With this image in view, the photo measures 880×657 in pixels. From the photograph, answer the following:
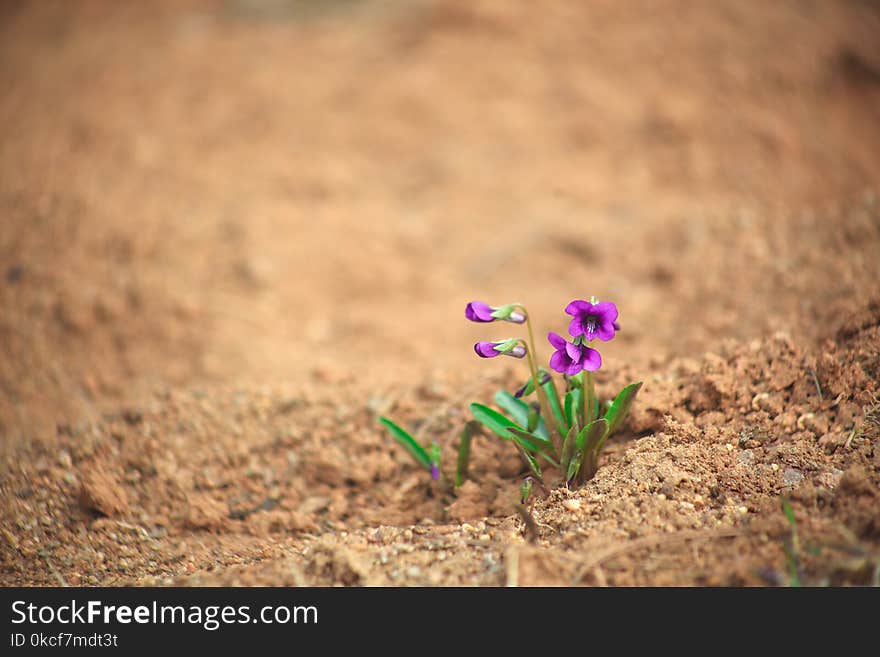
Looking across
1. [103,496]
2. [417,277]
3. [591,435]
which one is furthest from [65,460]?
[417,277]

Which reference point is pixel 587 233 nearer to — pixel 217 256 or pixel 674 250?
pixel 674 250

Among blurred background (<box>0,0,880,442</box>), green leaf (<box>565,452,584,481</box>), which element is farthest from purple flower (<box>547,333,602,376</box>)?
blurred background (<box>0,0,880,442</box>)

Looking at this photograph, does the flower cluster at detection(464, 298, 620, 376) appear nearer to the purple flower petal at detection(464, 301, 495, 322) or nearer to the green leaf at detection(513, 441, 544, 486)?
the purple flower petal at detection(464, 301, 495, 322)

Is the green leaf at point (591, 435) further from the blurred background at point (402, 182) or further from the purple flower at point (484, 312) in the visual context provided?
the blurred background at point (402, 182)

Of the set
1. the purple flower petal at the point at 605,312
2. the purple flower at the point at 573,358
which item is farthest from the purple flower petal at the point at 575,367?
the purple flower petal at the point at 605,312

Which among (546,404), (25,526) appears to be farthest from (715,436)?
(25,526)

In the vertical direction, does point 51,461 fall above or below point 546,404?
above

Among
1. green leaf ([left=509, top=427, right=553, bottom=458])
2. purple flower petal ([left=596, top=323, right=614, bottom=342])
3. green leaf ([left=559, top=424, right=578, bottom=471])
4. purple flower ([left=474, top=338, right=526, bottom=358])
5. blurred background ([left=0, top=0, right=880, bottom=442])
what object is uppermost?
blurred background ([left=0, top=0, right=880, bottom=442])
